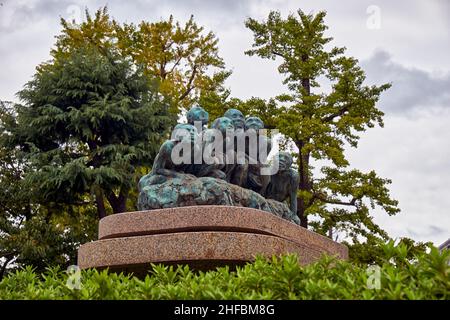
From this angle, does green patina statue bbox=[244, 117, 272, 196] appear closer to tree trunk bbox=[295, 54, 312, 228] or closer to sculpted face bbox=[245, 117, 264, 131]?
sculpted face bbox=[245, 117, 264, 131]

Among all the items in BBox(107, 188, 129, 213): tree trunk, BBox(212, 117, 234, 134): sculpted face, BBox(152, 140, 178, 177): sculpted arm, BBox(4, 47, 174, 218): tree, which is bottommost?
BBox(152, 140, 178, 177): sculpted arm

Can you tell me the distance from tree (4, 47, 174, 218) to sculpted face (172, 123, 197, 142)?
941 cm

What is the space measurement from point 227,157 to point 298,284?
5.26 meters

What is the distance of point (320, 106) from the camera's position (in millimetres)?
19109

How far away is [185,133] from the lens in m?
8.84

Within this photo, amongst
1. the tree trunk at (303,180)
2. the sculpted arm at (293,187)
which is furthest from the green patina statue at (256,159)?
the tree trunk at (303,180)

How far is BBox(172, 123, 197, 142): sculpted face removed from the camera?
344 inches

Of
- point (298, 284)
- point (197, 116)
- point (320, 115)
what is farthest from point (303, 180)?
point (298, 284)

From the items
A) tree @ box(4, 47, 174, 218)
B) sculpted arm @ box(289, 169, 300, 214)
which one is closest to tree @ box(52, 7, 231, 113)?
tree @ box(4, 47, 174, 218)

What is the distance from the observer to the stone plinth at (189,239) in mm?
7492

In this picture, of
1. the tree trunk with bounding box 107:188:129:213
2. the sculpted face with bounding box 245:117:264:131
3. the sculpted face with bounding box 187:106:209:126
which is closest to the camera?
the sculpted face with bounding box 187:106:209:126

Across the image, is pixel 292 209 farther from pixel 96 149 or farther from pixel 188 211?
pixel 96 149

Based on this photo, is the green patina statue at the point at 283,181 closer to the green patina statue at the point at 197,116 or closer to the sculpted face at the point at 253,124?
the sculpted face at the point at 253,124
